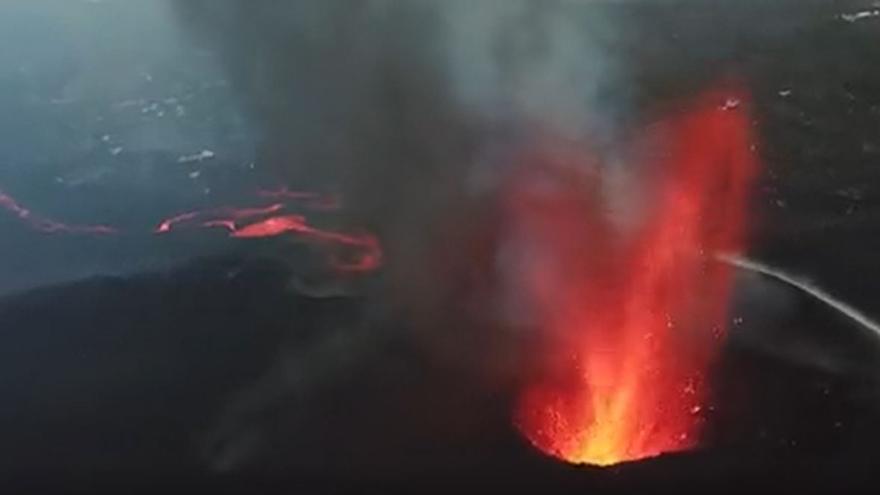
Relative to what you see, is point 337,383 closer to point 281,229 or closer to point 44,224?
point 281,229

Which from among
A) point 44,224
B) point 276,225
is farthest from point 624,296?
point 44,224

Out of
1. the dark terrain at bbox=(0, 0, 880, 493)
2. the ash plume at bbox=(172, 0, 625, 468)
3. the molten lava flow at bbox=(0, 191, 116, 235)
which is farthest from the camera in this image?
the molten lava flow at bbox=(0, 191, 116, 235)

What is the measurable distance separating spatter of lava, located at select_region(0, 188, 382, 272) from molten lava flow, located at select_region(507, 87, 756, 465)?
2.68 meters

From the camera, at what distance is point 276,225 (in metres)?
21.2

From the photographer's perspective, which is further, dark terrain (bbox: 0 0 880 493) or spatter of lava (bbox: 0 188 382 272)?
spatter of lava (bbox: 0 188 382 272)

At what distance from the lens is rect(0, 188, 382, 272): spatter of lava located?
66.0ft

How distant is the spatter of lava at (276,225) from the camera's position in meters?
20.1

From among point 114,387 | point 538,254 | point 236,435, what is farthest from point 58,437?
point 538,254

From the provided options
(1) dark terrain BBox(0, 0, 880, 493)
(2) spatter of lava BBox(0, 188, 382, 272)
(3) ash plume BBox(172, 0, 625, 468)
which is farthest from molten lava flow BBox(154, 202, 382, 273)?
(1) dark terrain BBox(0, 0, 880, 493)

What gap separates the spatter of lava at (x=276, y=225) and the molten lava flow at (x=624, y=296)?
8.81ft

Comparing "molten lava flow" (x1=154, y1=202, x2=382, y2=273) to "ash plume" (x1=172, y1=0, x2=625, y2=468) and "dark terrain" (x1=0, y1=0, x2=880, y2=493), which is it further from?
"dark terrain" (x1=0, y1=0, x2=880, y2=493)

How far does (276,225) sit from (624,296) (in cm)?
646

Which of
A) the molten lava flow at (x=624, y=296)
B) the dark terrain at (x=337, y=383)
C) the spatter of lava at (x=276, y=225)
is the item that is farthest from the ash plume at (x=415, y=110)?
the dark terrain at (x=337, y=383)

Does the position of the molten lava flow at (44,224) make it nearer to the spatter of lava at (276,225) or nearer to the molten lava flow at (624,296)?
the spatter of lava at (276,225)
